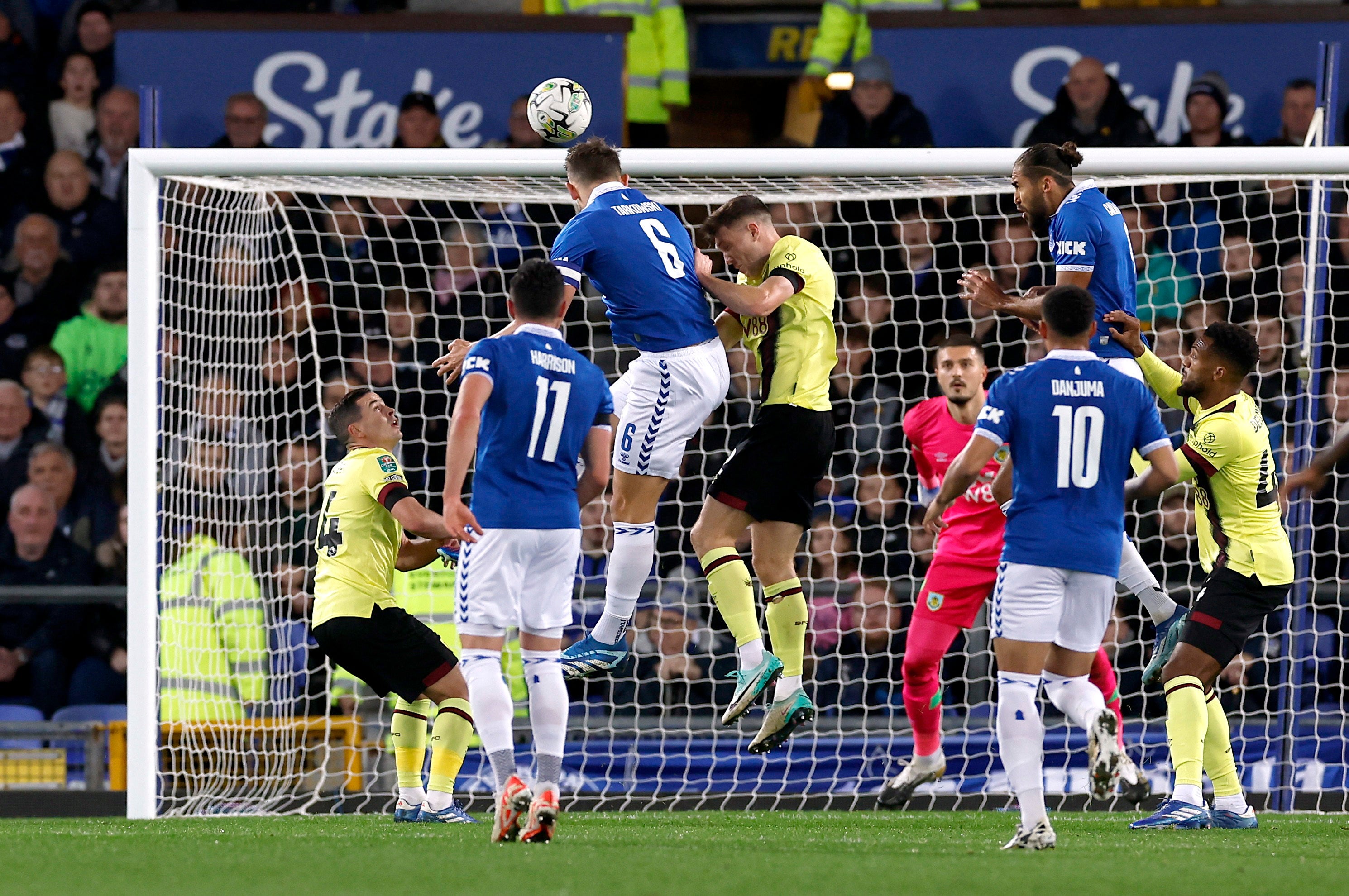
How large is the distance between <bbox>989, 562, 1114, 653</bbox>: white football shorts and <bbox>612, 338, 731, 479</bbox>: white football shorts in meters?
1.67

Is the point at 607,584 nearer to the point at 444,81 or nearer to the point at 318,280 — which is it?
the point at 318,280

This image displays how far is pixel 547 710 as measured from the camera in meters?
5.92

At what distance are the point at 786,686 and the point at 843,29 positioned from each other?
5855 mm

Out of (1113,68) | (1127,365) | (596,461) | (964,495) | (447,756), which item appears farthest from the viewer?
(1113,68)

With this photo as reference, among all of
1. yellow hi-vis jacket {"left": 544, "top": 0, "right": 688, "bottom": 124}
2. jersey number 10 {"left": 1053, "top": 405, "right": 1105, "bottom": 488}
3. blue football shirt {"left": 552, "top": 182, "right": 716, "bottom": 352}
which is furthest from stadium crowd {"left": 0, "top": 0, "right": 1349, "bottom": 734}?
jersey number 10 {"left": 1053, "top": 405, "right": 1105, "bottom": 488}

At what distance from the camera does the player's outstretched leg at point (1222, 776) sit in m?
7.23

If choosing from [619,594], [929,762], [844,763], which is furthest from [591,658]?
[844,763]

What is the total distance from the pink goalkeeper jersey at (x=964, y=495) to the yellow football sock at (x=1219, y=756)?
1.25 m

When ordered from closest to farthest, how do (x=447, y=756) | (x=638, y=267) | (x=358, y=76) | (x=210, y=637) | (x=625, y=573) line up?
(x=638, y=267), (x=625, y=573), (x=447, y=756), (x=210, y=637), (x=358, y=76)

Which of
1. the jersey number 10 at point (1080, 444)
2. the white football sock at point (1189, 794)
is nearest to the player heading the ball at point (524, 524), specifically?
the jersey number 10 at point (1080, 444)

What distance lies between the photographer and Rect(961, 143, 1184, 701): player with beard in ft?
22.5

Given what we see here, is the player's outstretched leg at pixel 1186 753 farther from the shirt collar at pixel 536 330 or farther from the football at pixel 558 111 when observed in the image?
the football at pixel 558 111

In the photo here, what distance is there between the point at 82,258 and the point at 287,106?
1.78 m

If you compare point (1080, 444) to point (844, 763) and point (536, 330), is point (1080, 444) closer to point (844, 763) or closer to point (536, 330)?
point (536, 330)
